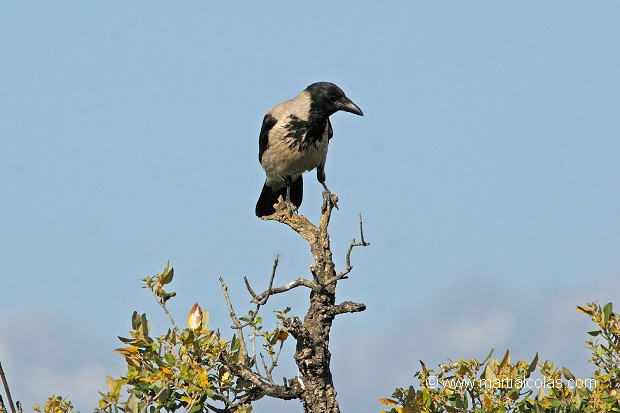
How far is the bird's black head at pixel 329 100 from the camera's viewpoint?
9764 mm

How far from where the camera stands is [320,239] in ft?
22.5

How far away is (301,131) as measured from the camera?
9.82 meters

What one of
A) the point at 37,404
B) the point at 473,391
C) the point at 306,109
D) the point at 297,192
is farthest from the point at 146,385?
the point at 297,192

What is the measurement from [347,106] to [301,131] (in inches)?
23.7

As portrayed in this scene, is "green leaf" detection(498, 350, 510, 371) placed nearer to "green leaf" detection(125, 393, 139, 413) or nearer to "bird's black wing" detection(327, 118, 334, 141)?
"green leaf" detection(125, 393, 139, 413)

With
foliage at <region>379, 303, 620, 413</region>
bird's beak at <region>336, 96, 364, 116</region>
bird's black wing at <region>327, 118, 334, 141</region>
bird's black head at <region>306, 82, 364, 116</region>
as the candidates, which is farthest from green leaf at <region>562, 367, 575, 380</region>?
bird's black wing at <region>327, 118, 334, 141</region>

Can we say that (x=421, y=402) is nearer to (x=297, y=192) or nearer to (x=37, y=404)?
(x=37, y=404)

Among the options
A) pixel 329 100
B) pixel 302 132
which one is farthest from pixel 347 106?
pixel 302 132

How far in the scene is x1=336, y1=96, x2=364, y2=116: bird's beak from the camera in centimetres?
969

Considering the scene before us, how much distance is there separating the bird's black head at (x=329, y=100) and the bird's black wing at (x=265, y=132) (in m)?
0.61

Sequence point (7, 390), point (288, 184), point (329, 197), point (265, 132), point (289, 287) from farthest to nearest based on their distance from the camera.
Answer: point (288, 184) → point (265, 132) → point (329, 197) → point (289, 287) → point (7, 390)

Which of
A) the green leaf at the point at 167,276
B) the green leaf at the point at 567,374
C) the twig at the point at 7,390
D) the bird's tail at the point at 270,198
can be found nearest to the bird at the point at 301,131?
the bird's tail at the point at 270,198

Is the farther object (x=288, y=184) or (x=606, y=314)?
(x=288, y=184)

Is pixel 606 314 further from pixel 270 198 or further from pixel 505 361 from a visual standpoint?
pixel 270 198
